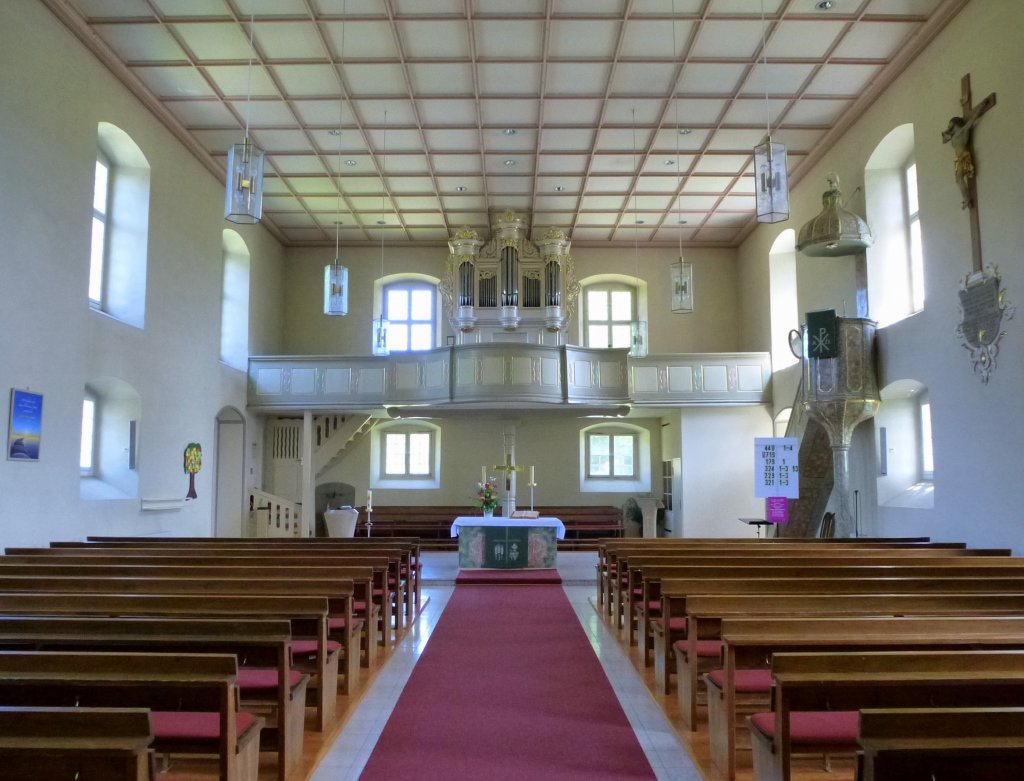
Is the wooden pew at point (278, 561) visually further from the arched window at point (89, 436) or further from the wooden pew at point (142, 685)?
the arched window at point (89, 436)

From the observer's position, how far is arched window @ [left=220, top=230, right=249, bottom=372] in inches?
624

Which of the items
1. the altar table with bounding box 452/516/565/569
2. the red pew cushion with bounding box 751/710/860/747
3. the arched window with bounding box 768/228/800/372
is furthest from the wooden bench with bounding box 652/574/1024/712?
the arched window with bounding box 768/228/800/372

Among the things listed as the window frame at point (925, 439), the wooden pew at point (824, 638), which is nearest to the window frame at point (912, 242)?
the window frame at point (925, 439)

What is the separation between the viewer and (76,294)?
9969mm

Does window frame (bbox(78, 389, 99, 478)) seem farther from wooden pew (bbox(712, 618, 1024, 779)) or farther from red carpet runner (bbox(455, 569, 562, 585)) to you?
wooden pew (bbox(712, 618, 1024, 779))

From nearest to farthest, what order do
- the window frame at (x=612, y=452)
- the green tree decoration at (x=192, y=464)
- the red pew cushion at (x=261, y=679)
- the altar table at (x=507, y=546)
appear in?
the red pew cushion at (x=261, y=679)
the altar table at (x=507, y=546)
the green tree decoration at (x=192, y=464)
the window frame at (x=612, y=452)

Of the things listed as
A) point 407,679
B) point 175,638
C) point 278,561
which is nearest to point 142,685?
point 175,638

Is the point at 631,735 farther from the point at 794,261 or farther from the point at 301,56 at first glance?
the point at 794,261

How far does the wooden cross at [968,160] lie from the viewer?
8.99 m

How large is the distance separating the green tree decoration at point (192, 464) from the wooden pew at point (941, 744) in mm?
12429

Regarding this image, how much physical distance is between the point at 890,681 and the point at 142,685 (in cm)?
277

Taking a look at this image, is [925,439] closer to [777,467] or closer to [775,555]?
[777,467]

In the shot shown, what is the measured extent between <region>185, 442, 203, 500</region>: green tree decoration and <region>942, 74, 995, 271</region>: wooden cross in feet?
38.1

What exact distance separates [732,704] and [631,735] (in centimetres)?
100
